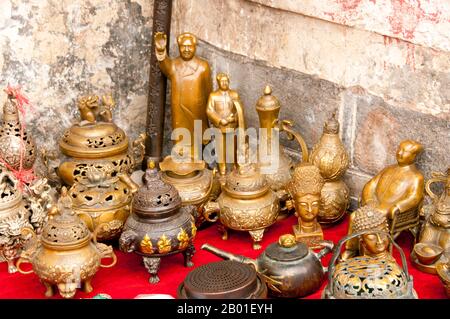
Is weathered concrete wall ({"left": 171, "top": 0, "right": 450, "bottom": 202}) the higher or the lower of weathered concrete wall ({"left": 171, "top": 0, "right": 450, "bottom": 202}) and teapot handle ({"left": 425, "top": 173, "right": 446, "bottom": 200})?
the higher

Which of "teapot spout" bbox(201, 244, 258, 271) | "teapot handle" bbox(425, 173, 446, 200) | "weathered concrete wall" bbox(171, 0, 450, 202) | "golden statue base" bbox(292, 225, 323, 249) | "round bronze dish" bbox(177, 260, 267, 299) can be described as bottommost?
"golden statue base" bbox(292, 225, 323, 249)

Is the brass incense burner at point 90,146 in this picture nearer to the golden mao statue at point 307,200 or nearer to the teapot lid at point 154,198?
the teapot lid at point 154,198

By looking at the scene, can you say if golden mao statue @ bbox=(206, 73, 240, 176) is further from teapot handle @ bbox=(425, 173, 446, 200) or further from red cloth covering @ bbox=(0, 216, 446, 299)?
teapot handle @ bbox=(425, 173, 446, 200)

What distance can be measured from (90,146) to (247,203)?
80 centimetres

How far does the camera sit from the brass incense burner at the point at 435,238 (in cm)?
381

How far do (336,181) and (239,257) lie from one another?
0.78 metres

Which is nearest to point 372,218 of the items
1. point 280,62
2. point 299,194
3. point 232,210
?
point 299,194

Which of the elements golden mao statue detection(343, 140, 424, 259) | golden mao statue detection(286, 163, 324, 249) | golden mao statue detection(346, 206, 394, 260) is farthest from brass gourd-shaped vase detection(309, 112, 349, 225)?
golden mao statue detection(346, 206, 394, 260)

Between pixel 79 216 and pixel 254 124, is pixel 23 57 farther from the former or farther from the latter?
A: pixel 254 124

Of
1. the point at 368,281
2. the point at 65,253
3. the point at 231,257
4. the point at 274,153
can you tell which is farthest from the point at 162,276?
the point at 368,281

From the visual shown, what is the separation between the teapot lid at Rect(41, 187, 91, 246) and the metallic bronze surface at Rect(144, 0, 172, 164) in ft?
3.40

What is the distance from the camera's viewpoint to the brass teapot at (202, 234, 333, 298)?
360 cm

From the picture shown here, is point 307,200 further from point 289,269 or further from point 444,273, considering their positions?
point 444,273

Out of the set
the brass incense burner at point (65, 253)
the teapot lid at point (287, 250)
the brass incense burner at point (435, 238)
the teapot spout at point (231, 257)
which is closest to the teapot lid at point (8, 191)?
the brass incense burner at point (65, 253)
